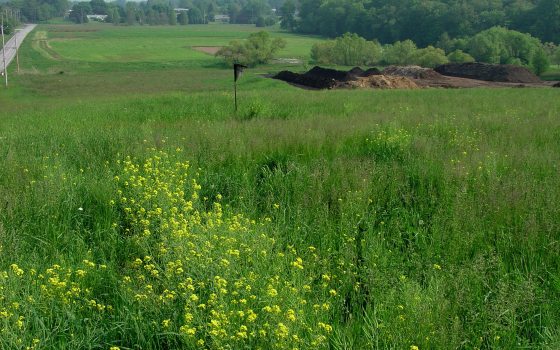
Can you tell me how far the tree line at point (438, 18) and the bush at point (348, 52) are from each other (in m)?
15.7

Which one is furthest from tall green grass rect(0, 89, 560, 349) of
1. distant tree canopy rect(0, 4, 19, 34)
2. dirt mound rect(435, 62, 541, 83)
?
distant tree canopy rect(0, 4, 19, 34)

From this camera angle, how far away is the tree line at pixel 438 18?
7900cm

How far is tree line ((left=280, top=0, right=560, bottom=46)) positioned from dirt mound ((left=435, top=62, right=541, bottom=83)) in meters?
33.7

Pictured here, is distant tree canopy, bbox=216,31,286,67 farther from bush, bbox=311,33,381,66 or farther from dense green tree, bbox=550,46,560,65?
dense green tree, bbox=550,46,560,65

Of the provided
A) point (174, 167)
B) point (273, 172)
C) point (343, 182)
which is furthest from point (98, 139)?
point (343, 182)

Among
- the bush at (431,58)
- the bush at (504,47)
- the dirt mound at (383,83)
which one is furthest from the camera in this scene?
the bush at (504,47)

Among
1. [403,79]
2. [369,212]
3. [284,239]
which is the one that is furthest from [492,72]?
[284,239]

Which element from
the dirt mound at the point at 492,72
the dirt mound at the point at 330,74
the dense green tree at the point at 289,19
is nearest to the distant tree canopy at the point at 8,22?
the dense green tree at the point at 289,19

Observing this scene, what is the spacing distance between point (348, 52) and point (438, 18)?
1099 inches

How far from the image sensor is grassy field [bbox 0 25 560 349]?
4.39m

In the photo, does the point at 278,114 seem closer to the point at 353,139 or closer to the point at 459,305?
the point at 353,139

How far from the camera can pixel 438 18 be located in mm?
90812

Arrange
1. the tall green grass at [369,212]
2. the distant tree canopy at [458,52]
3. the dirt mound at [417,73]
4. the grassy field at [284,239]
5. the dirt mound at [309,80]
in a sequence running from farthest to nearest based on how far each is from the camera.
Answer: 1. the distant tree canopy at [458,52]
2. the dirt mound at [417,73]
3. the dirt mound at [309,80]
4. the tall green grass at [369,212]
5. the grassy field at [284,239]

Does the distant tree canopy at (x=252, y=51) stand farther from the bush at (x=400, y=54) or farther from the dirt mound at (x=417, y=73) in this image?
the dirt mound at (x=417, y=73)
